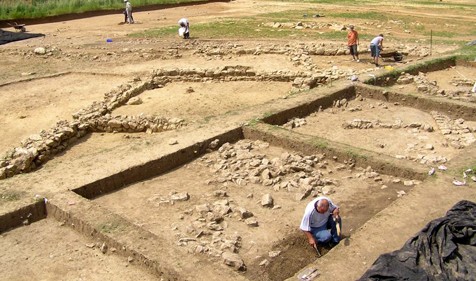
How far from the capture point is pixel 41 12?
91.7ft

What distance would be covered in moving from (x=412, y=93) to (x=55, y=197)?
29.1 feet

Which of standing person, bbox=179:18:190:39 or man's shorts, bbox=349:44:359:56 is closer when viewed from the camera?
man's shorts, bbox=349:44:359:56

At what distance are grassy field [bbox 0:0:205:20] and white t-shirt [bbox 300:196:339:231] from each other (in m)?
25.3

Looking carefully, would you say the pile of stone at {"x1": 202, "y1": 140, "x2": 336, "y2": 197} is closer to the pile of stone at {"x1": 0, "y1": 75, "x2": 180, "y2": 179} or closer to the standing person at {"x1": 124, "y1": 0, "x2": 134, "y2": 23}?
the pile of stone at {"x1": 0, "y1": 75, "x2": 180, "y2": 179}

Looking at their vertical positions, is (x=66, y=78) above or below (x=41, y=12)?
below

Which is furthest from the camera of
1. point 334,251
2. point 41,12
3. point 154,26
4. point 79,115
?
point 41,12

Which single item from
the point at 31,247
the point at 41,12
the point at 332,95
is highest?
the point at 41,12

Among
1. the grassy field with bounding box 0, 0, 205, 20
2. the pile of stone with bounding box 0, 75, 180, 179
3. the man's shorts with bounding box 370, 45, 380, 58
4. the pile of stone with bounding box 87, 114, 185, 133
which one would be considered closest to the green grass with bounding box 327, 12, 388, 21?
the man's shorts with bounding box 370, 45, 380, 58

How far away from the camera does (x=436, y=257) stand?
17.6 feet

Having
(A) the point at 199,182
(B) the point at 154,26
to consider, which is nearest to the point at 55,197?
(A) the point at 199,182

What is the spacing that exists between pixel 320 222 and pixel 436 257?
172cm

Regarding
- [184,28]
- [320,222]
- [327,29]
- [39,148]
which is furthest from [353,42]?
[320,222]

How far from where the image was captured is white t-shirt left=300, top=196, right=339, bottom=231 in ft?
21.8

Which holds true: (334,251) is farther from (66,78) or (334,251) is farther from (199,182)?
(66,78)
